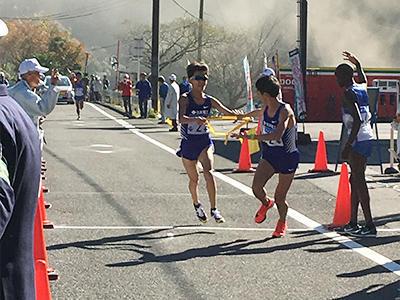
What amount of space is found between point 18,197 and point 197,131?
7.50 meters

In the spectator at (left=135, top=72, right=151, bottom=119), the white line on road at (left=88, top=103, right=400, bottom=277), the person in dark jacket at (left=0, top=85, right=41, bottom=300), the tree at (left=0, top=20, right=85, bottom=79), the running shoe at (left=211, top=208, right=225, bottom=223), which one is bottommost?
the white line on road at (left=88, top=103, right=400, bottom=277)

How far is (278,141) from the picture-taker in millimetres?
9625

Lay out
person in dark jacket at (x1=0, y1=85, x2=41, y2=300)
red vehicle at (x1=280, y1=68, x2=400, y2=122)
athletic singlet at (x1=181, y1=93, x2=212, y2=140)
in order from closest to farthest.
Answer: person in dark jacket at (x1=0, y1=85, x2=41, y2=300) < athletic singlet at (x1=181, y1=93, x2=212, y2=140) < red vehicle at (x1=280, y1=68, x2=400, y2=122)

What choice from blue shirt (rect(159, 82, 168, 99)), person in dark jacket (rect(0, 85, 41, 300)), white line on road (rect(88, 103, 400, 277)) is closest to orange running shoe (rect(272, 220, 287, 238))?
white line on road (rect(88, 103, 400, 277))

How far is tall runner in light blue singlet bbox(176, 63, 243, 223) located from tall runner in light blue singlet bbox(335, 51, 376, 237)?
57.9 inches

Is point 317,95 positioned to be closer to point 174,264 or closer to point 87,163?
point 87,163

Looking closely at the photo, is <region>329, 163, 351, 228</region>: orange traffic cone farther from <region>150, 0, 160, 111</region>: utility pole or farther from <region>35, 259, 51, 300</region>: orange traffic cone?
<region>150, 0, 160, 111</region>: utility pole

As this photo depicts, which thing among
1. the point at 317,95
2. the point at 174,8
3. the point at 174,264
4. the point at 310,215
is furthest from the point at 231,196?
the point at 174,8

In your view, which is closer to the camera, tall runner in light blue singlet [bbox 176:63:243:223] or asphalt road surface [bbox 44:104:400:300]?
asphalt road surface [bbox 44:104:400:300]

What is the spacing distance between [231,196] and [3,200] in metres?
10.2

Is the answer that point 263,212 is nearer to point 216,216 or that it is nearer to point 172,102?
point 216,216

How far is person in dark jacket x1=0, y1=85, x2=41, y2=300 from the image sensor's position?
2.96m

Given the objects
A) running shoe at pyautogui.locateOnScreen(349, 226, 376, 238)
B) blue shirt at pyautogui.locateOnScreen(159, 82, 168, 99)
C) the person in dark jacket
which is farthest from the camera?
blue shirt at pyautogui.locateOnScreen(159, 82, 168, 99)

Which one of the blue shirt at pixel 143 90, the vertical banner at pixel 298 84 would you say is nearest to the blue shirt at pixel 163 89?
the blue shirt at pixel 143 90
